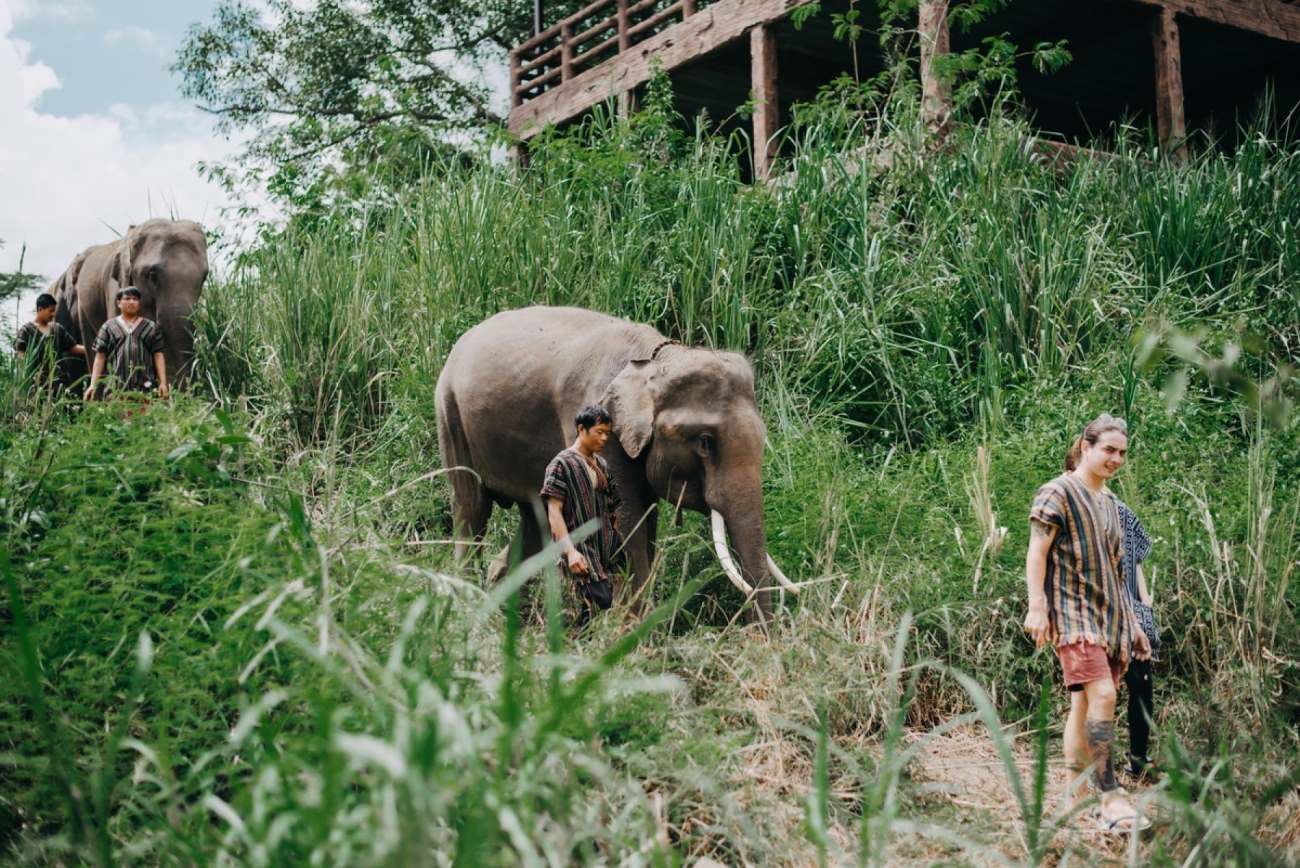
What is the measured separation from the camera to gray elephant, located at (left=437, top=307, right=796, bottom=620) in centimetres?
538

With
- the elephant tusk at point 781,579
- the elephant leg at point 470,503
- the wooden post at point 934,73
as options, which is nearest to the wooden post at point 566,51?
the wooden post at point 934,73

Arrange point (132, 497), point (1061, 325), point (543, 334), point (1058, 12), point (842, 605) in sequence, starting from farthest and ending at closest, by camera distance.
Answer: point (1058, 12) < point (1061, 325) < point (543, 334) < point (842, 605) < point (132, 497)

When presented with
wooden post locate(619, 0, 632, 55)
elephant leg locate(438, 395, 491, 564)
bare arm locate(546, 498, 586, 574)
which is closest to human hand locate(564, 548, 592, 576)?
bare arm locate(546, 498, 586, 574)

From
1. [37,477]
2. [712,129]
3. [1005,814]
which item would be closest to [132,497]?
[37,477]

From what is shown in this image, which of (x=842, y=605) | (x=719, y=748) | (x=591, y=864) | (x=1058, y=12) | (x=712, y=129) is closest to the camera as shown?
(x=591, y=864)

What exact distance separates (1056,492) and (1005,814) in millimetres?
1038

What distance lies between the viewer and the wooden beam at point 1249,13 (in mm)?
12234

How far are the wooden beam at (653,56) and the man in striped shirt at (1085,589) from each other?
7485 millimetres

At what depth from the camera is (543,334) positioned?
6.30 metres

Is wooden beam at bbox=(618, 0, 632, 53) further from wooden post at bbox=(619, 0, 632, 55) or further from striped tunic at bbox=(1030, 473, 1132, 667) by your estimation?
striped tunic at bbox=(1030, 473, 1132, 667)

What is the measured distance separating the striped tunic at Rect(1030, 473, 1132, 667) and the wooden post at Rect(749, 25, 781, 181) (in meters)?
7.41

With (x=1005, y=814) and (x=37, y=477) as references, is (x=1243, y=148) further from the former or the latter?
(x=37, y=477)

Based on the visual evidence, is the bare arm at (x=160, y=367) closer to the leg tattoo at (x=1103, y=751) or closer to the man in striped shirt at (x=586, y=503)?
the man in striped shirt at (x=586, y=503)

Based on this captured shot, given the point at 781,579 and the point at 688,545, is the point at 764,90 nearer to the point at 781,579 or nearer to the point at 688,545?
the point at 688,545
